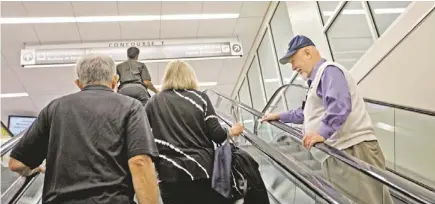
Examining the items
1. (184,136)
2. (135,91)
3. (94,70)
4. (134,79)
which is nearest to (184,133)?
(184,136)

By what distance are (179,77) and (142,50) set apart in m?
4.82

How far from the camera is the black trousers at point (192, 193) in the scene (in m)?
2.08

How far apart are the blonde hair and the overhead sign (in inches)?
175

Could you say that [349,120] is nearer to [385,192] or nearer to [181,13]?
[385,192]

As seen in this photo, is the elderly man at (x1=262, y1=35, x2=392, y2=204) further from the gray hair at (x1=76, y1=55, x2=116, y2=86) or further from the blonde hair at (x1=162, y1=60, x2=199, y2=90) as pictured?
the gray hair at (x1=76, y1=55, x2=116, y2=86)

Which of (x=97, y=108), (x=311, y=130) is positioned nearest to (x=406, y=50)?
(x=311, y=130)

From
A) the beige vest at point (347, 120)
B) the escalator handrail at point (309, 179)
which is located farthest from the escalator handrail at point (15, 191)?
the beige vest at point (347, 120)

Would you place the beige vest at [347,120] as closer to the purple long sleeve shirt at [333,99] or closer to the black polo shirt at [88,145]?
the purple long sleeve shirt at [333,99]

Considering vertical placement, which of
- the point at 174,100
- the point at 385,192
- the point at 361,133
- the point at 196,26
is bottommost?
the point at 385,192

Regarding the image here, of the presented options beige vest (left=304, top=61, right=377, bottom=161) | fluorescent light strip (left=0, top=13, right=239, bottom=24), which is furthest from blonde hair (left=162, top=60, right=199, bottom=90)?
fluorescent light strip (left=0, top=13, right=239, bottom=24)

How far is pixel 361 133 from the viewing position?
7.25 feet

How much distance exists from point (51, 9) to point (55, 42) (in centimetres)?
114

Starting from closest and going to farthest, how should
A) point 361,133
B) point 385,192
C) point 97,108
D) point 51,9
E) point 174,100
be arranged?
point 97,108
point 385,192
point 361,133
point 174,100
point 51,9

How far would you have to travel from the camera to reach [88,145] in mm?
1620
